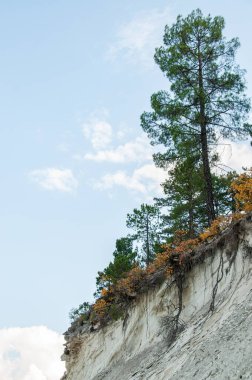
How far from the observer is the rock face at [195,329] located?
10.9 m

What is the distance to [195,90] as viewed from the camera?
23.1 meters

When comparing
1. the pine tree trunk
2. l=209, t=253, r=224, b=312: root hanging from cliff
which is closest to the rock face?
l=209, t=253, r=224, b=312: root hanging from cliff

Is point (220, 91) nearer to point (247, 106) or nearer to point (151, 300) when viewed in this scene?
point (247, 106)

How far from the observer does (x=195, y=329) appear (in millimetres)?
13711

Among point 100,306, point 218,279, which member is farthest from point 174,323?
point 100,306

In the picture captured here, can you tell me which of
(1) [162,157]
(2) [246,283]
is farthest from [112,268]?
(2) [246,283]

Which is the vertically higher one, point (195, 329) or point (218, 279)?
point (218, 279)

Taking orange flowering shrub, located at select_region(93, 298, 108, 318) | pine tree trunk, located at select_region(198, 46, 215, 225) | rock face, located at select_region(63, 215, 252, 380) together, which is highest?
pine tree trunk, located at select_region(198, 46, 215, 225)

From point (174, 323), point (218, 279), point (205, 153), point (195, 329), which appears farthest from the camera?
point (205, 153)

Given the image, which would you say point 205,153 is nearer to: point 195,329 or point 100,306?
point 100,306

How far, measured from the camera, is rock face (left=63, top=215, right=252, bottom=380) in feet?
35.8

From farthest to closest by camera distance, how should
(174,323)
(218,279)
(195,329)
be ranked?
(174,323) → (218,279) → (195,329)

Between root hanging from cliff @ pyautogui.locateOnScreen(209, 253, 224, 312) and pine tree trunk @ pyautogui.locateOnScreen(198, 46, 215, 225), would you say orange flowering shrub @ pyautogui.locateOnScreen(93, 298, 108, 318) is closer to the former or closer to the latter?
pine tree trunk @ pyautogui.locateOnScreen(198, 46, 215, 225)

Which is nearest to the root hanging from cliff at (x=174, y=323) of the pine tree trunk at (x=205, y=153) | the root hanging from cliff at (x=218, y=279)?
the root hanging from cliff at (x=218, y=279)
